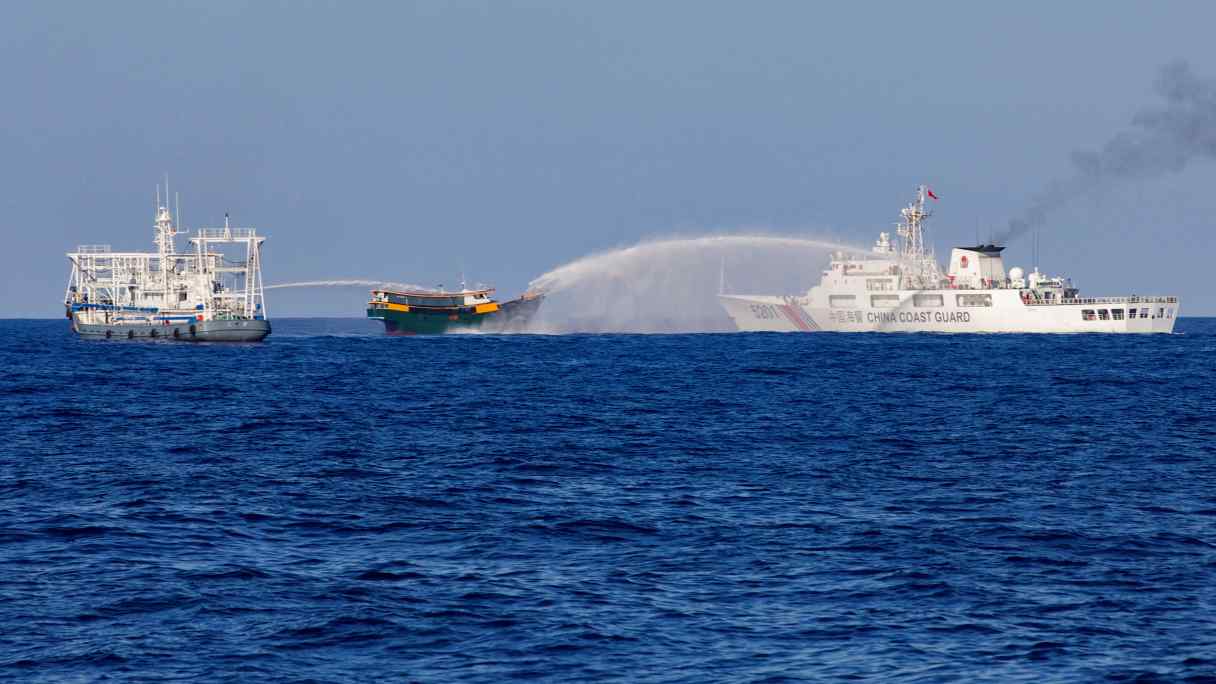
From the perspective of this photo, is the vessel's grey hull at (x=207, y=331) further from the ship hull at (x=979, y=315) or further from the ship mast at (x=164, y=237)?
the ship hull at (x=979, y=315)

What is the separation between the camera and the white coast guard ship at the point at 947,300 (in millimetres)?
142750

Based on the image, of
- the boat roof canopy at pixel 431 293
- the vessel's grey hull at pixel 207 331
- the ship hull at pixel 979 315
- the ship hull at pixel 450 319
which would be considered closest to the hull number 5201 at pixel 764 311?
the ship hull at pixel 979 315

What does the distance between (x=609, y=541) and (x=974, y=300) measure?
12511 cm

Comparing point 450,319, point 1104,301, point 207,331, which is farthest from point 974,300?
point 207,331

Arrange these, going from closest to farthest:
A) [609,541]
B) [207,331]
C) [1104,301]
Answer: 1. [609,541]
2. [207,331]
3. [1104,301]

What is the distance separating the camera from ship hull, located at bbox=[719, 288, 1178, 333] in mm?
142375

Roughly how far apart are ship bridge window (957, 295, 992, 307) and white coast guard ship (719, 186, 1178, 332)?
11cm

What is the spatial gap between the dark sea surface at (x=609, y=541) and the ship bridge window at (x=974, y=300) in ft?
278

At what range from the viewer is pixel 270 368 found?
89.9 m

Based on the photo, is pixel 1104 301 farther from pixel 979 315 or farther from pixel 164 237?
pixel 164 237

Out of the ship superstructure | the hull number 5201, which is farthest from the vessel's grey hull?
the hull number 5201

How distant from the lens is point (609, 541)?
26922 millimetres

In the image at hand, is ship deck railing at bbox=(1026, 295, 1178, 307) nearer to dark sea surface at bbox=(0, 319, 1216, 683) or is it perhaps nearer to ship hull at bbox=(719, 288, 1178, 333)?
ship hull at bbox=(719, 288, 1178, 333)

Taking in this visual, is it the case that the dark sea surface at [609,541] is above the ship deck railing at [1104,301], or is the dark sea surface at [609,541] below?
below
